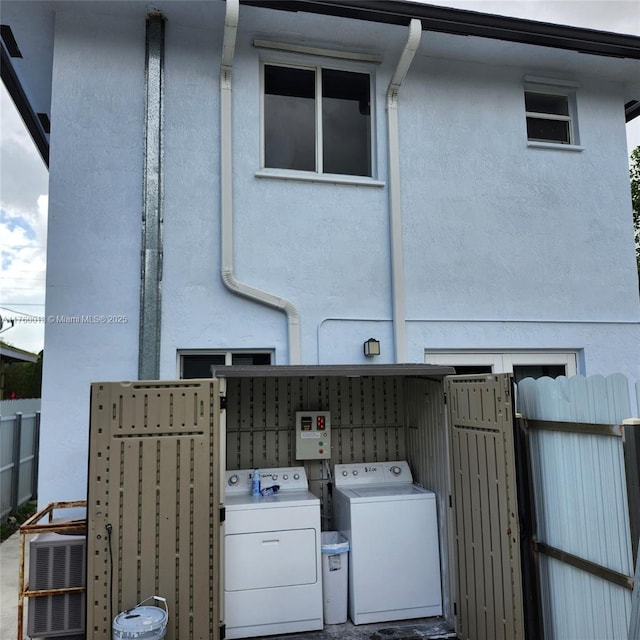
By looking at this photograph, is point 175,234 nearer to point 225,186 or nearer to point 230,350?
point 225,186

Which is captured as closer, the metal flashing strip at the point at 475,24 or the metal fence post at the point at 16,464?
the metal flashing strip at the point at 475,24

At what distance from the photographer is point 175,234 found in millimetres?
4832

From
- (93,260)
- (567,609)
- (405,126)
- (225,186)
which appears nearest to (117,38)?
(225,186)

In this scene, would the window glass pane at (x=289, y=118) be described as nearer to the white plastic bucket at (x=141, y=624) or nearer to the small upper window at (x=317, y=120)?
the small upper window at (x=317, y=120)

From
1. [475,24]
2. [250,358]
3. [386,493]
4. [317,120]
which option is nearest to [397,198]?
[317,120]

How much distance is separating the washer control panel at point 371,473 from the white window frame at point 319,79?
8.73 ft

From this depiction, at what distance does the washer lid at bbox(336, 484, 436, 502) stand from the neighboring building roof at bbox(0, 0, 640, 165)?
418 cm

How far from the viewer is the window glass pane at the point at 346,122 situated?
5523mm

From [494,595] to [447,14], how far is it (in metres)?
4.88

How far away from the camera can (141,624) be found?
305 centimetres

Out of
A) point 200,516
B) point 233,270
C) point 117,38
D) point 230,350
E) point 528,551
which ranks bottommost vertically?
point 528,551

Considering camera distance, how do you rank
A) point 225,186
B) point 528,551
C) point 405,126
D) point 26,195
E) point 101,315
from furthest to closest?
point 26,195 → point 405,126 → point 225,186 → point 101,315 → point 528,551

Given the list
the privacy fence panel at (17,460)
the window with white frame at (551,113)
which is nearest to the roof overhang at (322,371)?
the window with white frame at (551,113)

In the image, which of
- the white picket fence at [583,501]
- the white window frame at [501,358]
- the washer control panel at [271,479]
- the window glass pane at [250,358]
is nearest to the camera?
the white picket fence at [583,501]
